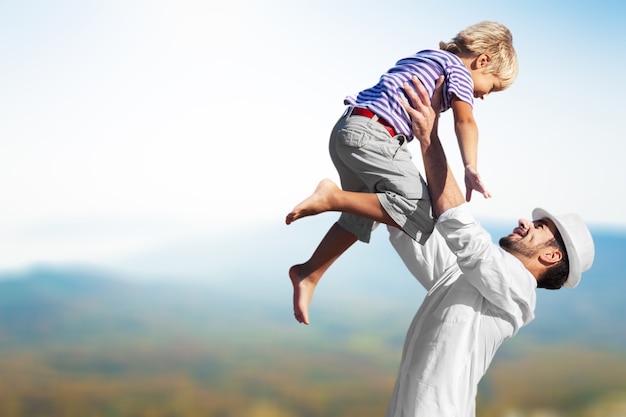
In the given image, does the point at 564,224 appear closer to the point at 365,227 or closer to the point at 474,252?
the point at 474,252

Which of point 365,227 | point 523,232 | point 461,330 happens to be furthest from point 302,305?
point 523,232

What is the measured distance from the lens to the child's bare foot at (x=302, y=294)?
2.90 meters

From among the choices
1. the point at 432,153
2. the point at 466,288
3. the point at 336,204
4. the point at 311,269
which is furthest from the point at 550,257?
the point at 311,269

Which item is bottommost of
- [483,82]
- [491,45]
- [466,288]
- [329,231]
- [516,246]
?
[466,288]

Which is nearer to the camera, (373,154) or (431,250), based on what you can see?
(373,154)

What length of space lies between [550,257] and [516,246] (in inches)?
4.6

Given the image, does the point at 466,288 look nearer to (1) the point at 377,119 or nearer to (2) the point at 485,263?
(2) the point at 485,263

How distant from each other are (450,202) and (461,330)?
1.39ft

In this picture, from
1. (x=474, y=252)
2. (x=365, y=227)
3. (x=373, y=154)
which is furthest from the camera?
(x=365, y=227)

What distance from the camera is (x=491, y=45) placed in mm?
2627

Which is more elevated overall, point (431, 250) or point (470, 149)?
point (470, 149)

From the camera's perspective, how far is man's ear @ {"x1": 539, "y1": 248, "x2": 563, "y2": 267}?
8.36 feet

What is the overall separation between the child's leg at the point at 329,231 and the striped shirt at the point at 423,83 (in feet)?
0.93

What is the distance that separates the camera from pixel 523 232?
8.47 ft
